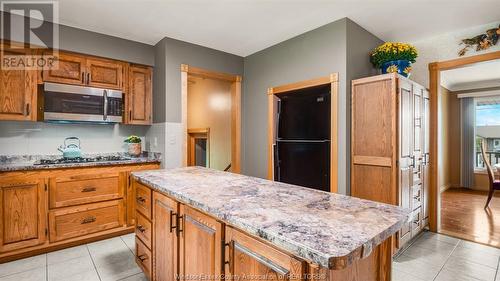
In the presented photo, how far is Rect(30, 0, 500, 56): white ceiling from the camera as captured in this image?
242cm

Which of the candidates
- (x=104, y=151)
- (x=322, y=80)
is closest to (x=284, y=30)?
(x=322, y=80)

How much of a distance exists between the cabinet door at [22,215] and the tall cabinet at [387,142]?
327 cm

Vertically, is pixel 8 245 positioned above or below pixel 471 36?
below

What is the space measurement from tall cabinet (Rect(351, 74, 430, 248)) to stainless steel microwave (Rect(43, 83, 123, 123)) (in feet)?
9.64

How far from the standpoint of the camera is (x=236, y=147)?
394 cm

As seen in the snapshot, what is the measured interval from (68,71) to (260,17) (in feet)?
7.69

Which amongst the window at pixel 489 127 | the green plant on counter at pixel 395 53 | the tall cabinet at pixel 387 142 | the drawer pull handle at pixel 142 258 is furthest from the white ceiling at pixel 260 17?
the window at pixel 489 127

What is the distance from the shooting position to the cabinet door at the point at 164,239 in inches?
Answer: 60.6

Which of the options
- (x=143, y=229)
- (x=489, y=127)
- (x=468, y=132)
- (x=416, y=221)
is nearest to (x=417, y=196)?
(x=416, y=221)

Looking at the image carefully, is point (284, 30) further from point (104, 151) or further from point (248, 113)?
point (104, 151)

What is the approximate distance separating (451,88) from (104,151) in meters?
7.61

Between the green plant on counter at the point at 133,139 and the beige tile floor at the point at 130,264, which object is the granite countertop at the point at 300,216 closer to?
the beige tile floor at the point at 130,264

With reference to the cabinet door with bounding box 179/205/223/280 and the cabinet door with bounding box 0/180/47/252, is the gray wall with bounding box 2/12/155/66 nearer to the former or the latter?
the cabinet door with bounding box 0/180/47/252

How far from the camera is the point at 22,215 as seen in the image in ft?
8.14
